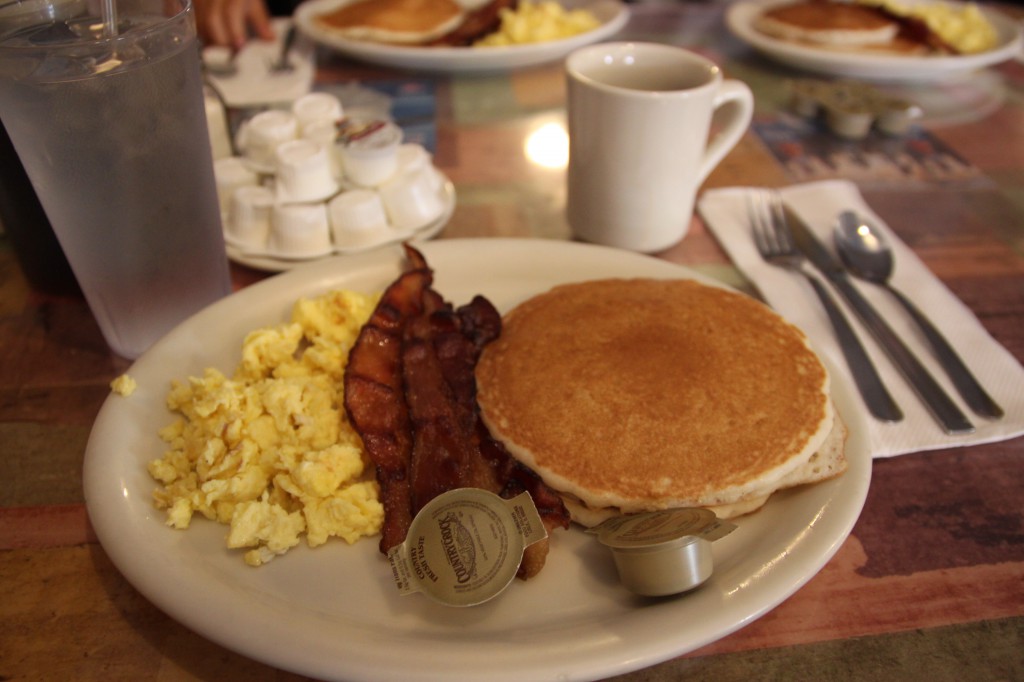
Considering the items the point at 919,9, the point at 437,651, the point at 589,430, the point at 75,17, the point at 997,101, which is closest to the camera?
the point at 437,651

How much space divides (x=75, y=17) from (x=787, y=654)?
5.01ft

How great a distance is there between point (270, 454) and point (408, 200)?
0.80m

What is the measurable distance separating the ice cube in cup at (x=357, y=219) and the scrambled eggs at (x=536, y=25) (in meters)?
1.37

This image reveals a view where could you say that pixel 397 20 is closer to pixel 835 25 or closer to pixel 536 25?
pixel 536 25

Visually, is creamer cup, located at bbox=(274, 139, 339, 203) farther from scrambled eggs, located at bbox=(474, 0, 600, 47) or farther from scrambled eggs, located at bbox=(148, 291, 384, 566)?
scrambled eggs, located at bbox=(474, 0, 600, 47)

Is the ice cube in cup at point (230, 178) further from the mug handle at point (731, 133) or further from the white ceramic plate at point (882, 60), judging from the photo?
the white ceramic plate at point (882, 60)

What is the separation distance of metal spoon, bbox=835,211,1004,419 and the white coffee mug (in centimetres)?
38

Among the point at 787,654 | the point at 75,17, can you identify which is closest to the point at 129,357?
the point at 75,17

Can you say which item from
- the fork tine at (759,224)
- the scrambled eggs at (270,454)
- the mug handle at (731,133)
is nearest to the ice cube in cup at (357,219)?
the scrambled eggs at (270,454)

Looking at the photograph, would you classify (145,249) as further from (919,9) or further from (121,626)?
(919,9)

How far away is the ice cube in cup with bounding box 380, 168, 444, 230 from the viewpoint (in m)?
1.68

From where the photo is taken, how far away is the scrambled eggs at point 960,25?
2.75 meters

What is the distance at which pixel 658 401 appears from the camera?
1.10 meters

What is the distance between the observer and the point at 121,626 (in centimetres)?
95
